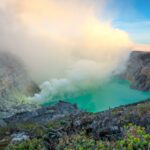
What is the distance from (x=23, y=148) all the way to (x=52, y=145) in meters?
3.61

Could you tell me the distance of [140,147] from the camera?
78.9ft

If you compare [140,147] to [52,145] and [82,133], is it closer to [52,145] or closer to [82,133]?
[52,145]

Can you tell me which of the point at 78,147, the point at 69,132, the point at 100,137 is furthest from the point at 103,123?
the point at 78,147

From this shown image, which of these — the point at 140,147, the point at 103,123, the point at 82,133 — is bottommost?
the point at 140,147

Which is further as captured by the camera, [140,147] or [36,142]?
[36,142]

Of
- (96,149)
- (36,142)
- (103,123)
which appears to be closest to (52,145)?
(36,142)

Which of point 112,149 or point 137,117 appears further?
point 137,117

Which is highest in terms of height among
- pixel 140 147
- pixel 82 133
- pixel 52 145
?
pixel 82 133

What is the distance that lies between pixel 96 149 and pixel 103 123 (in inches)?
669

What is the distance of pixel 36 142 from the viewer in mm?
31484

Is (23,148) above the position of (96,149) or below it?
above

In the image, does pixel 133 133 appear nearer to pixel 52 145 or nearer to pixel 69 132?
pixel 52 145

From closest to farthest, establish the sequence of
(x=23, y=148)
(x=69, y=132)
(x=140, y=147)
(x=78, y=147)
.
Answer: (x=140, y=147)
(x=78, y=147)
(x=23, y=148)
(x=69, y=132)

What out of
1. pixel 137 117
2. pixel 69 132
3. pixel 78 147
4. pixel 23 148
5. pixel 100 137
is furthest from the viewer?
pixel 137 117
